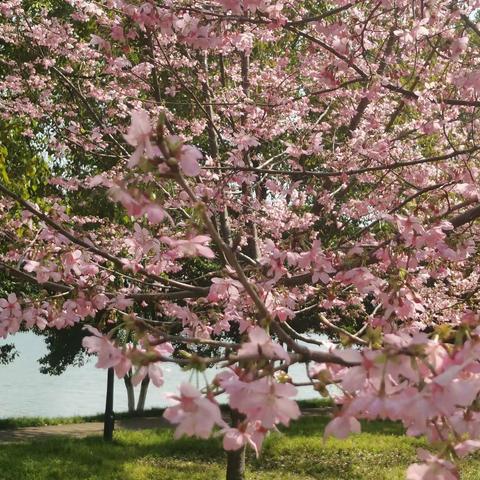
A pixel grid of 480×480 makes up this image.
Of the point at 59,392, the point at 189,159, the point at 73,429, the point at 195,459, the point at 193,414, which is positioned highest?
the point at 59,392

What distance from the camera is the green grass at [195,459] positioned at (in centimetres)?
945

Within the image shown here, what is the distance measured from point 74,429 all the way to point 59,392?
13449 millimetres

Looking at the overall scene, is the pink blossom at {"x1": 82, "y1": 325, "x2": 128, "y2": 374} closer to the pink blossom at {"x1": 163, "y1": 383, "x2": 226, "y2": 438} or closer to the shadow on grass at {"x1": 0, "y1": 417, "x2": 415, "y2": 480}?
the pink blossom at {"x1": 163, "y1": 383, "x2": 226, "y2": 438}

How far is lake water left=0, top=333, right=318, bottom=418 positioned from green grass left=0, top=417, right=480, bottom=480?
23.2 ft

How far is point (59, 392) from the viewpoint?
28.6 metres

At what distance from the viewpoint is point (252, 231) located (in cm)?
817

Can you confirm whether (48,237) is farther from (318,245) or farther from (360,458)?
(360,458)

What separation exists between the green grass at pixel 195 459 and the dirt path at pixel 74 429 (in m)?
1.93

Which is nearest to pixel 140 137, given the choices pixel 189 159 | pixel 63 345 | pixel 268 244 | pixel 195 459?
pixel 189 159

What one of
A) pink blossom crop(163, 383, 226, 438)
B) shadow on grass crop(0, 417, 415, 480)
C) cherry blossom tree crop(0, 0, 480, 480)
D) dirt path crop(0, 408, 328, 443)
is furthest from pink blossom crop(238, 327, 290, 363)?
dirt path crop(0, 408, 328, 443)

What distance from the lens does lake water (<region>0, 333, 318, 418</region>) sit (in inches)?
919

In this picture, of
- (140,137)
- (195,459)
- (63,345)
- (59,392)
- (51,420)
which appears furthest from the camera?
(59,392)

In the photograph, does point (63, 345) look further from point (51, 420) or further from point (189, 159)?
point (189, 159)

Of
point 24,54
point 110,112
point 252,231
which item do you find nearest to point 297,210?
point 252,231
